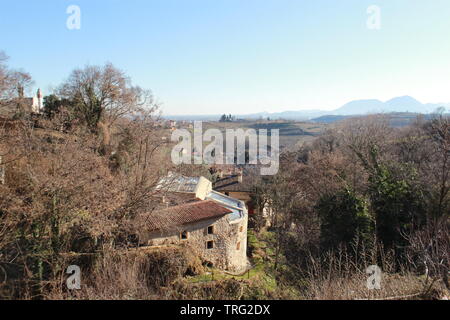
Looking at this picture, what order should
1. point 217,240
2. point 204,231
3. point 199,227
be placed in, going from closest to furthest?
point 199,227 < point 204,231 < point 217,240

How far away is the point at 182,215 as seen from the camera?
57.8 feet

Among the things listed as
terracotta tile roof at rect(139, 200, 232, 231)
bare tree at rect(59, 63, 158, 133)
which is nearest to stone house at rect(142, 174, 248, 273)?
terracotta tile roof at rect(139, 200, 232, 231)

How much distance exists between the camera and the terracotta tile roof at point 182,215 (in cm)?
1641

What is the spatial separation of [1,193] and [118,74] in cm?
1882

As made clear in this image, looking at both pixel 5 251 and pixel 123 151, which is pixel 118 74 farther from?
pixel 5 251

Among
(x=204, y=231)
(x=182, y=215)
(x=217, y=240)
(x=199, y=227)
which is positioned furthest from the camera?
(x=217, y=240)

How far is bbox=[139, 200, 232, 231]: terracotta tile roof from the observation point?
53.8 feet

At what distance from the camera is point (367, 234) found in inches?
585

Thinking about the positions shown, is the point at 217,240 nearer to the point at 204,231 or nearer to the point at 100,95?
the point at 204,231

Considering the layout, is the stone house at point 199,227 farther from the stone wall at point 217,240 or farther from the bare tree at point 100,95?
the bare tree at point 100,95

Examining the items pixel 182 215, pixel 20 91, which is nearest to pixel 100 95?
pixel 20 91

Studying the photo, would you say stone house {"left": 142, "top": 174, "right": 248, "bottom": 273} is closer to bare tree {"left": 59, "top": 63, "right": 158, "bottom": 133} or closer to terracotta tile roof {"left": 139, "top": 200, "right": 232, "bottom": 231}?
terracotta tile roof {"left": 139, "top": 200, "right": 232, "bottom": 231}
